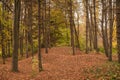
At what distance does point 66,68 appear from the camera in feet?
57.8

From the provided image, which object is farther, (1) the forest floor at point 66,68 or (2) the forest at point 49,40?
(2) the forest at point 49,40

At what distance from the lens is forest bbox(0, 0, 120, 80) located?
53.5 feet

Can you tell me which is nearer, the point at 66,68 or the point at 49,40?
the point at 66,68

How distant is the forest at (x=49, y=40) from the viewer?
1631 cm

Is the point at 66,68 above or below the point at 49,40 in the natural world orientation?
below

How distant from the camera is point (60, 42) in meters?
37.2

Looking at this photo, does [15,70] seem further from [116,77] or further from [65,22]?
[65,22]

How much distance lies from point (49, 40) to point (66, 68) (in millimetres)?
14771

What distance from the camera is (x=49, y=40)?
32.1m

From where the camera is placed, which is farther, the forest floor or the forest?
the forest

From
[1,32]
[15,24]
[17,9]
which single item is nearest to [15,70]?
[15,24]

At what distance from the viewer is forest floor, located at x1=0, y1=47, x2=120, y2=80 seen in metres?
12.2

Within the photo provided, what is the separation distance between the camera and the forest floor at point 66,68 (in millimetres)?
12211

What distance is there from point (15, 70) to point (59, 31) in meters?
19.9
